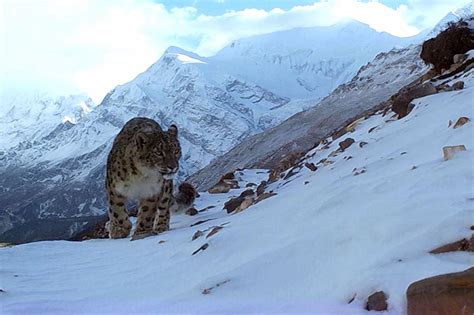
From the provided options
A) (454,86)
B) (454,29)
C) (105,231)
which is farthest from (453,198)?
(454,29)

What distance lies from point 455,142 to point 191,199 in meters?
6.37

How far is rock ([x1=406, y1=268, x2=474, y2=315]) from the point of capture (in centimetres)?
330

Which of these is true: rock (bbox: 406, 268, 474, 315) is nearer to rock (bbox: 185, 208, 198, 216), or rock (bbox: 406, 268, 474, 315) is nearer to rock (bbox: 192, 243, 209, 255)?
rock (bbox: 192, 243, 209, 255)

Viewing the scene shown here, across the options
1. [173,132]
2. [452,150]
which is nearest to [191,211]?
[173,132]

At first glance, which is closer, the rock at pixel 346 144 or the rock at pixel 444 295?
the rock at pixel 444 295

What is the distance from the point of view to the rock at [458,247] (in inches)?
151

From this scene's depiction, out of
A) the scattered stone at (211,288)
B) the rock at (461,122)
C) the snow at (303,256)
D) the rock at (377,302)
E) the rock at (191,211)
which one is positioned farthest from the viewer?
the rock at (191,211)

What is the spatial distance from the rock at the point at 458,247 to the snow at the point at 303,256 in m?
0.04

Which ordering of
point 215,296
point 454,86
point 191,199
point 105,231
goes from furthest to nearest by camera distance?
point 105,231, point 191,199, point 454,86, point 215,296

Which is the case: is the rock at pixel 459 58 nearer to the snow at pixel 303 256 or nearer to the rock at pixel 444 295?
the snow at pixel 303 256

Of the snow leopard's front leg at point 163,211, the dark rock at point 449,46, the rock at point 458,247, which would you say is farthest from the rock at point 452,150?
the dark rock at point 449,46

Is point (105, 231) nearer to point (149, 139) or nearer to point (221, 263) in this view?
point (149, 139)

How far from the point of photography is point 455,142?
6492mm

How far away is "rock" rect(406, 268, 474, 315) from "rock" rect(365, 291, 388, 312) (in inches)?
6.7
